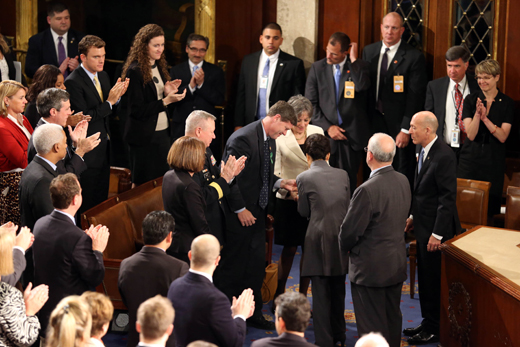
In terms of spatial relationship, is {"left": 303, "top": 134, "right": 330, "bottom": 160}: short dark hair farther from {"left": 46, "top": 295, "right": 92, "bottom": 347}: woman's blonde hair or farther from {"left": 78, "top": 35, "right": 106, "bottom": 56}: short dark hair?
{"left": 46, "top": 295, "right": 92, "bottom": 347}: woman's blonde hair

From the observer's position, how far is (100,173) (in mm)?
5734

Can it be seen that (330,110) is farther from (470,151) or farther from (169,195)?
(169,195)

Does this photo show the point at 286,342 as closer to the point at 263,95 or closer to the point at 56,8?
the point at 263,95

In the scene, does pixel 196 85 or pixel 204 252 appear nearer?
pixel 204 252

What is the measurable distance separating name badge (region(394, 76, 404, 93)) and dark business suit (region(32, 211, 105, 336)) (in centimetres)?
464

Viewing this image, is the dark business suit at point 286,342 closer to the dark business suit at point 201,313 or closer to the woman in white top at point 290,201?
the dark business suit at point 201,313

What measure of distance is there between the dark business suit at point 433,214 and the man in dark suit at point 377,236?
2.00ft

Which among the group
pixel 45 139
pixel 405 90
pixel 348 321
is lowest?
pixel 348 321

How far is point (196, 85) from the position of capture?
7195 millimetres

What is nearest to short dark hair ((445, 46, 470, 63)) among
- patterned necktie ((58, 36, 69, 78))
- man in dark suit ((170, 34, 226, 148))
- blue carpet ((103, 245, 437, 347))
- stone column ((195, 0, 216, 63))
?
blue carpet ((103, 245, 437, 347))

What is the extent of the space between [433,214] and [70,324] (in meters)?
3.15

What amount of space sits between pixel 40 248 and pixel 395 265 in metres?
2.24

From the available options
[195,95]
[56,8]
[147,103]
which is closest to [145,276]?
[147,103]

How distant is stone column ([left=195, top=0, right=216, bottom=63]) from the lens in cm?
801
